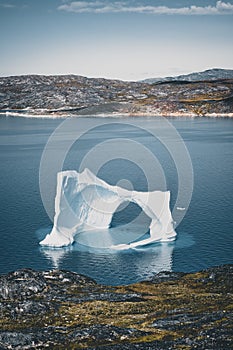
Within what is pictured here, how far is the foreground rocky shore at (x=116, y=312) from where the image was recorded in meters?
39.7

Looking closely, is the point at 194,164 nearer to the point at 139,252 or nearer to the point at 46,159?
the point at 46,159

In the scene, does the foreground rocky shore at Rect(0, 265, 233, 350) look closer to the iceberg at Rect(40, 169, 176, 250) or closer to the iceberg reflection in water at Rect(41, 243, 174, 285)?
the iceberg reflection in water at Rect(41, 243, 174, 285)

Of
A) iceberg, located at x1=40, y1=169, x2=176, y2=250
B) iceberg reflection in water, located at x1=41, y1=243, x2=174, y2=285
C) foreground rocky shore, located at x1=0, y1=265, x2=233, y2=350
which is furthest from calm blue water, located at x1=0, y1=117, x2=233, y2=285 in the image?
foreground rocky shore, located at x1=0, y1=265, x2=233, y2=350

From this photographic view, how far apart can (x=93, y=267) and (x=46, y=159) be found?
75518 mm

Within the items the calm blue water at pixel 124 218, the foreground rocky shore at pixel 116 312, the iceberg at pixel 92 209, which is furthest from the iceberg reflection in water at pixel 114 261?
the foreground rocky shore at pixel 116 312

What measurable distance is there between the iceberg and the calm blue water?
178cm

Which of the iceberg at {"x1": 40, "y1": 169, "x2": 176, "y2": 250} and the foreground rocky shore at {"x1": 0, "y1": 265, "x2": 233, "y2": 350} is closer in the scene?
the foreground rocky shore at {"x1": 0, "y1": 265, "x2": 233, "y2": 350}

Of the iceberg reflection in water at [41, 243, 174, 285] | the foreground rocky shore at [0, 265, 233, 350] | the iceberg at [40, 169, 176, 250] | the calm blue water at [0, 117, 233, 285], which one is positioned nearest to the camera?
the foreground rocky shore at [0, 265, 233, 350]

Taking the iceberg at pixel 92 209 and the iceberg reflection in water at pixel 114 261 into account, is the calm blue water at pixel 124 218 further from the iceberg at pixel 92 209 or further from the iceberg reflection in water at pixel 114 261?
the iceberg at pixel 92 209

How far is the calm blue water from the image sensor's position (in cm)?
6212

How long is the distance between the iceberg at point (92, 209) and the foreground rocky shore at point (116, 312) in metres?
12.1

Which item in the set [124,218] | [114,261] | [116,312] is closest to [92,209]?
[124,218]

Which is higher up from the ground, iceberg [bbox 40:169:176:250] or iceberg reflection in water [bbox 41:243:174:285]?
iceberg [bbox 40:169:176:250]

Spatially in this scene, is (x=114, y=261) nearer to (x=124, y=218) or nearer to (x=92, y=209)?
(x=92, y=209)
